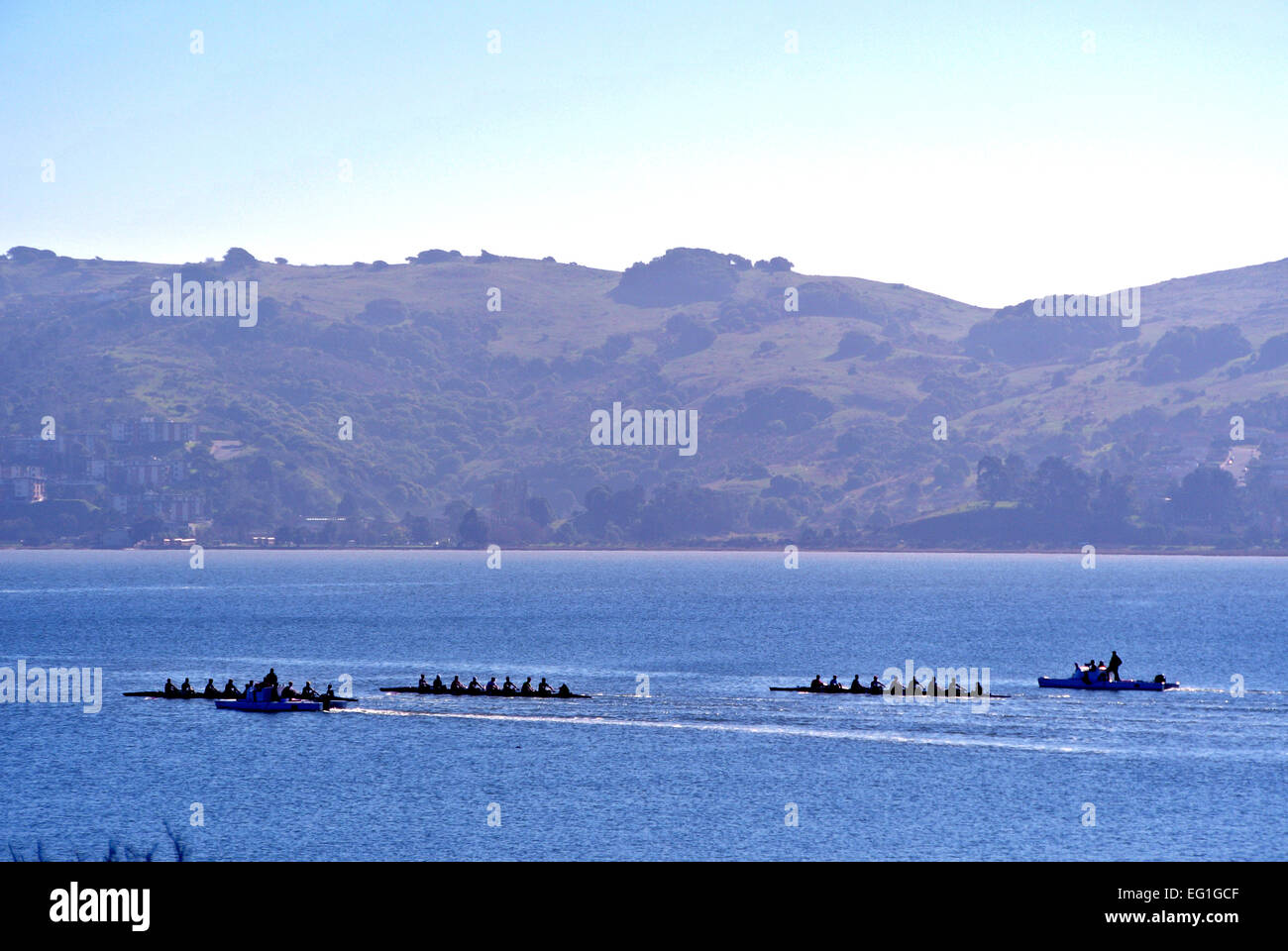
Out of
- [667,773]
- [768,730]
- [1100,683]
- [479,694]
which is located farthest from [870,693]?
[667,773]

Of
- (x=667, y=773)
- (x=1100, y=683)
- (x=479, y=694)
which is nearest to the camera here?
(x=667, y=773)

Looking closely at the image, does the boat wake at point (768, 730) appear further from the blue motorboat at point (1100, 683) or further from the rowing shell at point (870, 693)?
the blue motorboat at point (1100, 683)

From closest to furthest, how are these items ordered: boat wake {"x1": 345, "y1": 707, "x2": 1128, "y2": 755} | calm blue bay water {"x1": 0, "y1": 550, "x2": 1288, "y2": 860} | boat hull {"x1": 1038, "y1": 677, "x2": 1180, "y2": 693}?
calm blue bay water {"x1": 0, "y1": 550, "x2": 1288, "y2": 860}, boat wake {"x1": 345, "y1": 707, "x2": 1128, "y2": 755}, boat hull {"x1": 1038, "y1": 677, "x2": 1180, "y2": 693}

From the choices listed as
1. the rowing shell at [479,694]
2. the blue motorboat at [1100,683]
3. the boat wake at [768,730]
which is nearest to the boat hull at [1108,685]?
the blue motorboat at [1100,683]

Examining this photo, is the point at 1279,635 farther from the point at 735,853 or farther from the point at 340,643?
the point at 735,853

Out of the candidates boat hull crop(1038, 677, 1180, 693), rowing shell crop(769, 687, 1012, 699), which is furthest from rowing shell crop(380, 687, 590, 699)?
boat hull crop(1038, 677, 1180, 693)

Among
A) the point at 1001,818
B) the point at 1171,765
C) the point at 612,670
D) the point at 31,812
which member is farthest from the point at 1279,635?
the point at 31,812

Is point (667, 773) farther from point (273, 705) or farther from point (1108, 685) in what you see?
point (1108, 685)

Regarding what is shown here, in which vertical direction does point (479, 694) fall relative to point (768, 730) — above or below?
above

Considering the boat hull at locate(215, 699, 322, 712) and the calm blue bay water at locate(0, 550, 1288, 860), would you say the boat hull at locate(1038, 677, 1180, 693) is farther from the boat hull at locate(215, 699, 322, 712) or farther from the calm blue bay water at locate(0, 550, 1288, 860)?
the boat hull at locate(215, 699, 322, 712)
